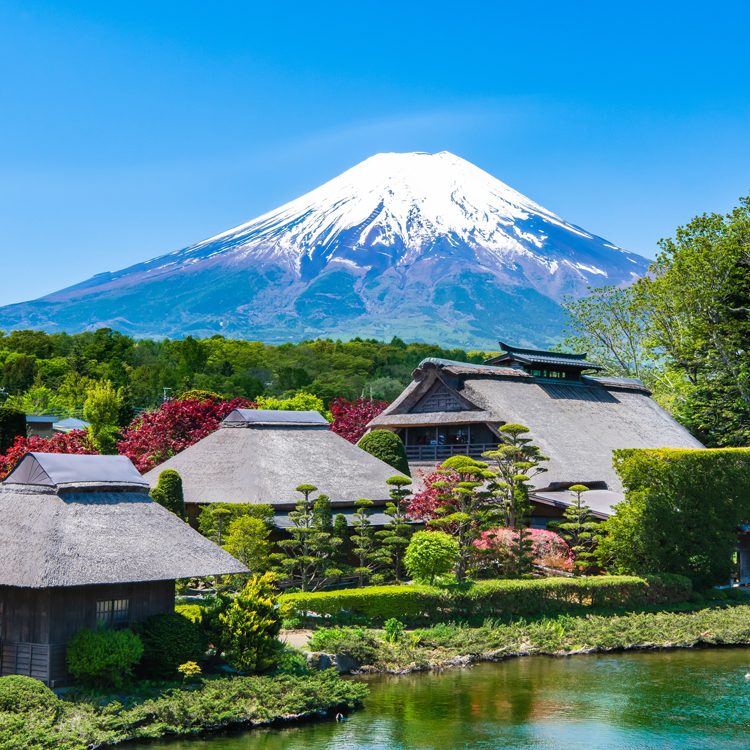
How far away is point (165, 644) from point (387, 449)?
19.5 metres

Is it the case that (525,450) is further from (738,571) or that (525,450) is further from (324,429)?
(738,571)

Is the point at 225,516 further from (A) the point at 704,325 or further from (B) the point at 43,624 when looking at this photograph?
(A) the point at 704,325

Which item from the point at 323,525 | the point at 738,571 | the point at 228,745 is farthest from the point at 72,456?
the point at 738,571

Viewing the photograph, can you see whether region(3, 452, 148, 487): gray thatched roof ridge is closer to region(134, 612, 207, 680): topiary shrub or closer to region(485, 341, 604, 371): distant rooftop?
region(134, 612, 207, 680): topiary shrub

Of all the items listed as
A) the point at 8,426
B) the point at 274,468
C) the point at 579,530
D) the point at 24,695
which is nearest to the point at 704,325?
the point at 579,530

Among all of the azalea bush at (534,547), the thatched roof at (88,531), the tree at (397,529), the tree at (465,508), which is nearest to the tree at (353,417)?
the tree at (397,529)

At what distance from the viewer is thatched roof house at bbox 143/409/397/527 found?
2859 cm

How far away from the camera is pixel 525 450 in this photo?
28.6 metres

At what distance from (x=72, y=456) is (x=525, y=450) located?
15.8 m

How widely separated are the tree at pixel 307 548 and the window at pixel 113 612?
769cm

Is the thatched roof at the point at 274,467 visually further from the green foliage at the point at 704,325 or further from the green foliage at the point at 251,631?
the green foliage at the point at 704,325

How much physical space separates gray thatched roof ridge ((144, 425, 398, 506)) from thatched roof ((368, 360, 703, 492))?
21.0ft

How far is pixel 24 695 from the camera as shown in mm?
14445

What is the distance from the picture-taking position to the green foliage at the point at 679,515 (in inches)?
1116
